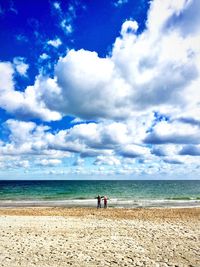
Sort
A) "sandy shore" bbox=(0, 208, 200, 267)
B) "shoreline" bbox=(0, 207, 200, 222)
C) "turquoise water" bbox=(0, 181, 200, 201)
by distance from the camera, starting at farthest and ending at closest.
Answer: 1. "turquoise water" bbox=(0, 181, 200, 201)
2. "shoreline" bbox=(0, 207, 200, 222)
3. "sandy shore" bbox=(0, 208, 200, 267)

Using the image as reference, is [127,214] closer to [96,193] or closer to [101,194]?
[101,194]

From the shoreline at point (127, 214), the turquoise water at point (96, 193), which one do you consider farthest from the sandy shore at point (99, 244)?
the turquoise water at point (96, 193)

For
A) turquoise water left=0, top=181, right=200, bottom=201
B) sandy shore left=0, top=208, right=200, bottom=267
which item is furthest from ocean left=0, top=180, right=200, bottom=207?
sandy shore left=0, top=208, right=200, bottom=267

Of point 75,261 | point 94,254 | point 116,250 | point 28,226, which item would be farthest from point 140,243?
point 28,226

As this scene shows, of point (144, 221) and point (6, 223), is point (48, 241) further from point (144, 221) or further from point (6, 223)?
point (144, 221)

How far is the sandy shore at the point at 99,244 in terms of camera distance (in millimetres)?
12344

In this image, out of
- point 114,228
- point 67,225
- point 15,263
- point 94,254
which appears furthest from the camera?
point 67,225

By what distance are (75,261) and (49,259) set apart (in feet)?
3.68

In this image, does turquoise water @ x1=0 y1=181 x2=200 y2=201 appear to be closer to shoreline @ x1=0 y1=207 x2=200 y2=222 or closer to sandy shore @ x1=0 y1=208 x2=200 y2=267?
shoreline @ x1=0 y1=207 x2=200 y2=222

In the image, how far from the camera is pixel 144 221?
74.3 ft

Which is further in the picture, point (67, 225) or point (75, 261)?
point (67, 225)

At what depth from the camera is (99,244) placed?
1509 cm

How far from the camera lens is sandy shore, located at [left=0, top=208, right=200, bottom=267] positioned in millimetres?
12344

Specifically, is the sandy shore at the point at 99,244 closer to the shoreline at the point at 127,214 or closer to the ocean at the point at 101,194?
the shoreline at the point at 127,214
